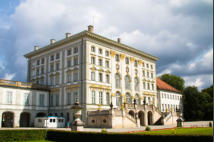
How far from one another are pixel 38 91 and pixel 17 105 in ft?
16.7

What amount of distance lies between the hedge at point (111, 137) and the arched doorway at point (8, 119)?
2115cm

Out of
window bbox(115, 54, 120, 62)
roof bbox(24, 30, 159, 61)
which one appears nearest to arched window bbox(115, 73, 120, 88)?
window bbox(115, 54, 120, 62)

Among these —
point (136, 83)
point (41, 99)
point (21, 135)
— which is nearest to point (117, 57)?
point (136, 83)

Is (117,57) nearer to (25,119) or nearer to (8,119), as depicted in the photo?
(25,119)

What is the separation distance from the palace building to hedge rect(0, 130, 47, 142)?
14575 mm

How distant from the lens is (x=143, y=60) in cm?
5778

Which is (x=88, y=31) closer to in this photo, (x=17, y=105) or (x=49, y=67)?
(x=49, y=67)

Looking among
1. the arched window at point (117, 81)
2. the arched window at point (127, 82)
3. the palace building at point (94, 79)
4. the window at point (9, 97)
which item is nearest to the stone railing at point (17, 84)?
the window at point (9, 97)

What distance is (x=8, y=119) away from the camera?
4444 cm

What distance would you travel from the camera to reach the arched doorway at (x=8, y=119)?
4308 centimetres

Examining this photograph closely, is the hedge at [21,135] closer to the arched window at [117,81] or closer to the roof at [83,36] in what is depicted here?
the roof at [83,36]

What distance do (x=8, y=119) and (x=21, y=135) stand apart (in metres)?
23.1

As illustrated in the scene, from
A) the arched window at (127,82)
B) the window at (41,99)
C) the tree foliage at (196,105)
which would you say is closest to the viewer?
the window at (41,99)

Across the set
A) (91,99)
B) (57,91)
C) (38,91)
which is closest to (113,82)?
(91,99)
